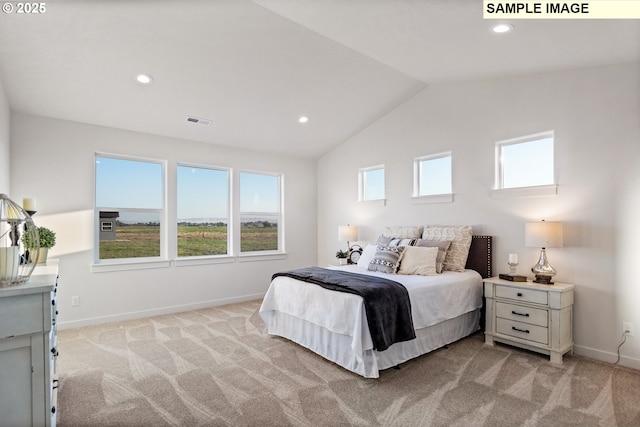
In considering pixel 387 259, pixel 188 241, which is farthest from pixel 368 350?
pixel 188 241

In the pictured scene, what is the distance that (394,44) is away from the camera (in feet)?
10.5

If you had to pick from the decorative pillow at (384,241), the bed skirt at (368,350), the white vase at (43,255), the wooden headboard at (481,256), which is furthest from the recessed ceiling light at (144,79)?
the wooden headboard at (481,256)

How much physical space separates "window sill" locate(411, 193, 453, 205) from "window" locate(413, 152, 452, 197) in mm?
79

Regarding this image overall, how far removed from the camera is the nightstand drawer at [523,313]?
309 cm

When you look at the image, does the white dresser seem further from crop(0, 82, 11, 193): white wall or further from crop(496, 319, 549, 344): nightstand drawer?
crop(496, 319, 549, 344): nightstand drawer

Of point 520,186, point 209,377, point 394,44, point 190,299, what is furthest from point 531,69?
point 190,299

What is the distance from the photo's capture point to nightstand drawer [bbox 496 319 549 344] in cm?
308

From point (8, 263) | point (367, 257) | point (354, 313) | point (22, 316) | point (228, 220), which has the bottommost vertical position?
point (354, 313)

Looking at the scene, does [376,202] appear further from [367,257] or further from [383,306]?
[383,306]

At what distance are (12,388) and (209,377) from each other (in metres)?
1.43

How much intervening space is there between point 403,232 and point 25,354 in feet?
13.0

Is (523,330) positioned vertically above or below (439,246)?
below

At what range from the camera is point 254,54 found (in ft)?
11.2

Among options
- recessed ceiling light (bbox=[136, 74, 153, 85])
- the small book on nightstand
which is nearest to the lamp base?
the small book on nightstand
